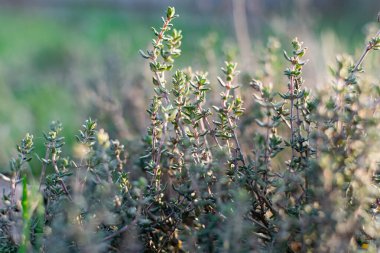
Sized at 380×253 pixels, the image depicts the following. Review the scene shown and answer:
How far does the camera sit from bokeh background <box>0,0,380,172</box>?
13.1 ft

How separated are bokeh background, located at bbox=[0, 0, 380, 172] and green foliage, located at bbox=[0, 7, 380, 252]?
18cm

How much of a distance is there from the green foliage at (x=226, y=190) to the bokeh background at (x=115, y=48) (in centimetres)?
18

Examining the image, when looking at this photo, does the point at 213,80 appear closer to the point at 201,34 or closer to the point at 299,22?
the point at 299,22

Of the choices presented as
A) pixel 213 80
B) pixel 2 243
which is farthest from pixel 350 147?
pixel 213 80

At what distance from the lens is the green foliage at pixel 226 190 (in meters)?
1.53

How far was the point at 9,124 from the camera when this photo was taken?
14.4 feet

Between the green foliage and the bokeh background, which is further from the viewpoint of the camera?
the bokeh background

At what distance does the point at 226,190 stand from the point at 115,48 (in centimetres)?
332

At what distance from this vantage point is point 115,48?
16.1 feet

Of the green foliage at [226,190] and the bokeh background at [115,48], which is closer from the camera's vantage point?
the green foliage at [226,190]

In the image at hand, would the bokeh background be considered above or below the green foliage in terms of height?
above

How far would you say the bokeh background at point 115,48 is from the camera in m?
4.00

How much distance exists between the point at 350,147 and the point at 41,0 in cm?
1183

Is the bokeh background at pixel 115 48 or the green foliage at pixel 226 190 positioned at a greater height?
the bokeh background at pixel 115 48
